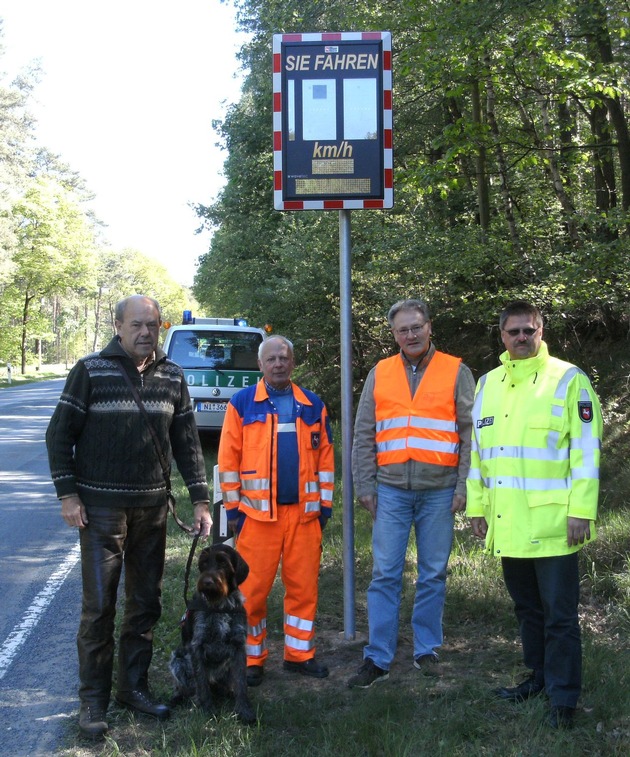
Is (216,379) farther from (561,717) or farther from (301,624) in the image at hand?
(561,717)

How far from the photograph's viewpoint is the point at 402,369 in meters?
4.90

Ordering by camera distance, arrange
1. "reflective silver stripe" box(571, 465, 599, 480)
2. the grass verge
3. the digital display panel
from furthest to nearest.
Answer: the digital display panel < "reflective silver stripe" box(571, 465, 599, 480) < the grass verge

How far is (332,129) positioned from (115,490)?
8.98 ft

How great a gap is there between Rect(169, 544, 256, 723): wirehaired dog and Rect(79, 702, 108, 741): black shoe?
1.39 ft

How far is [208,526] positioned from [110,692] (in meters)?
1.01

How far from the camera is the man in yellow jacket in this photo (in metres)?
3.95

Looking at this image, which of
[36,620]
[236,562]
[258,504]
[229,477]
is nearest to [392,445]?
[258,504]

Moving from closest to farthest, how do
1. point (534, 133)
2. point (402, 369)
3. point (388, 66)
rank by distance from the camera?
1. point (402, 369)
2. point (388, 66)
3. point (534, 133)

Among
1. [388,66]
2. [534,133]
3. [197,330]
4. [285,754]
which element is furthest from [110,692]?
[534,133]

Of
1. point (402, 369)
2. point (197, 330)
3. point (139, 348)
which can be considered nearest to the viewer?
point (139, 348)

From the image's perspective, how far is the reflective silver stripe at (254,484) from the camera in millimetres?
4812

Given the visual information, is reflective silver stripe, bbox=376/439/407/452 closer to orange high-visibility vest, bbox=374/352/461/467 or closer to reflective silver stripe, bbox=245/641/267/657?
orange high-visibility vest, bbox=374/352/461/467

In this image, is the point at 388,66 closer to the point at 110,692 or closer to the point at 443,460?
the point at 443,460

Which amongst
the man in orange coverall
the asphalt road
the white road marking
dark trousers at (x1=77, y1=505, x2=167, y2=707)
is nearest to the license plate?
the asphalt road
